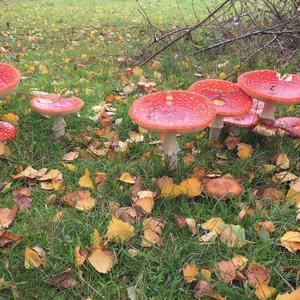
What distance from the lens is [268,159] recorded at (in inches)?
127

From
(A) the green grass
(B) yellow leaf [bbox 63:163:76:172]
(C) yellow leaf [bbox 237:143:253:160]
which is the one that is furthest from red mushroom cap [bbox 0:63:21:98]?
(C) yellow leaf [bbox 237:143:253:160]

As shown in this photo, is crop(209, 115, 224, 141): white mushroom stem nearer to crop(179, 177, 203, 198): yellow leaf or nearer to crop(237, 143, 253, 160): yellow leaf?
crop(237, 143, 253, 160): yellow leaf

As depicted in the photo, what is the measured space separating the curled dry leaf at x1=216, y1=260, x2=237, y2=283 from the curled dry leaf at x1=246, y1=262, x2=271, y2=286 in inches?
3.0

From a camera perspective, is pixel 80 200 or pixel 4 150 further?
pixel 4 150

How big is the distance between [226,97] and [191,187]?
792mm

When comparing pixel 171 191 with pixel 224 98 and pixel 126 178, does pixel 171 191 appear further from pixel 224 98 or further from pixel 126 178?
pixel 224 98

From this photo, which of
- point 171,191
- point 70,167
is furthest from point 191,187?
point 70,167

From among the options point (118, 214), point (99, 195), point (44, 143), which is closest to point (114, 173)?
point (99, 195)

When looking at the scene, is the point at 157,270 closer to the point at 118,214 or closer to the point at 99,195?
the point at 118,214

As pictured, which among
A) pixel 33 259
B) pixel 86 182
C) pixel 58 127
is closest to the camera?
pixel 33 259

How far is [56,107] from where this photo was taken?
134 inches

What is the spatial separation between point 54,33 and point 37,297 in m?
8.20

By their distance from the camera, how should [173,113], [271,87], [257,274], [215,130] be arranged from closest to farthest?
[257,274]
[173,113]
[271,87]
[215,130]

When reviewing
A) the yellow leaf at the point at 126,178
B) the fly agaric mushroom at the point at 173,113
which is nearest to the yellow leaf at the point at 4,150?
the yellow leaf at the point at 126,178
